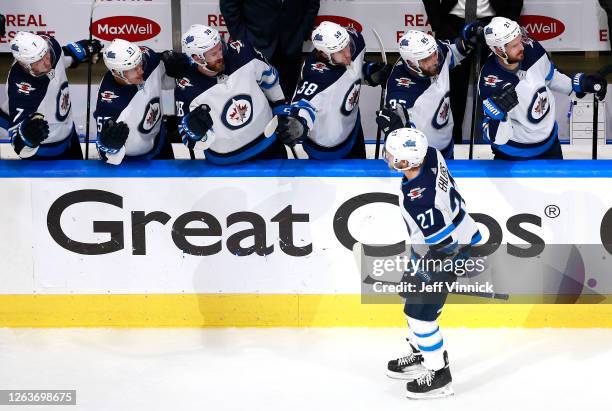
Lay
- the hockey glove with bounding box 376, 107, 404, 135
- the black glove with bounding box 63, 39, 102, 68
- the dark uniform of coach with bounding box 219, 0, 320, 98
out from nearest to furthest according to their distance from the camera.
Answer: the hockey glove with bounding box 376, 107, 404, 135
the black glove with bounding box 63, 39, 102, 68
the dark uniform of coach with bounding box 219, 0, 320, 98

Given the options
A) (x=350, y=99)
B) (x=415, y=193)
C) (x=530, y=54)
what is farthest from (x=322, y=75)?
(x=415, y=193)

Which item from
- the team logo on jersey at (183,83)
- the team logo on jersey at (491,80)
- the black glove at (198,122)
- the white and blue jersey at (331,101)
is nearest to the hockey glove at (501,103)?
the team logo on jersey at (491,80)

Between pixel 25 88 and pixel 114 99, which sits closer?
pixel 114 99

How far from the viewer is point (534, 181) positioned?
19.2 feet

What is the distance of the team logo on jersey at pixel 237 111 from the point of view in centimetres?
602

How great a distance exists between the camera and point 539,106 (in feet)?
19.6

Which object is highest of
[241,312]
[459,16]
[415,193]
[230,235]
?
[459,16]

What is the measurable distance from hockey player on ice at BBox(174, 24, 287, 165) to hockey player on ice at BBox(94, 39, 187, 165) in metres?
0.14

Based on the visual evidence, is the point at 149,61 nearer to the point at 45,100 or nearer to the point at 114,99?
the point at 114,99

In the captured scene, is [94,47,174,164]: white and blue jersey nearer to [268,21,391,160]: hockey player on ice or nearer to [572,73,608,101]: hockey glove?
[268,21,391,160]: hockey player on ice

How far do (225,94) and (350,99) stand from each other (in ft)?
2.30

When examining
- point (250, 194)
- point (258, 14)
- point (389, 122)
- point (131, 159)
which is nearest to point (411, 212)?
point (389, 122)

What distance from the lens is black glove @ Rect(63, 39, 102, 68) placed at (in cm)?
641

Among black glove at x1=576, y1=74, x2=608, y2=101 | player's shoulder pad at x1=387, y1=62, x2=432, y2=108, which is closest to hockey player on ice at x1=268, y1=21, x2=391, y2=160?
player's shoulder pad at x1=387, y1=62, x2=432, y2=108
